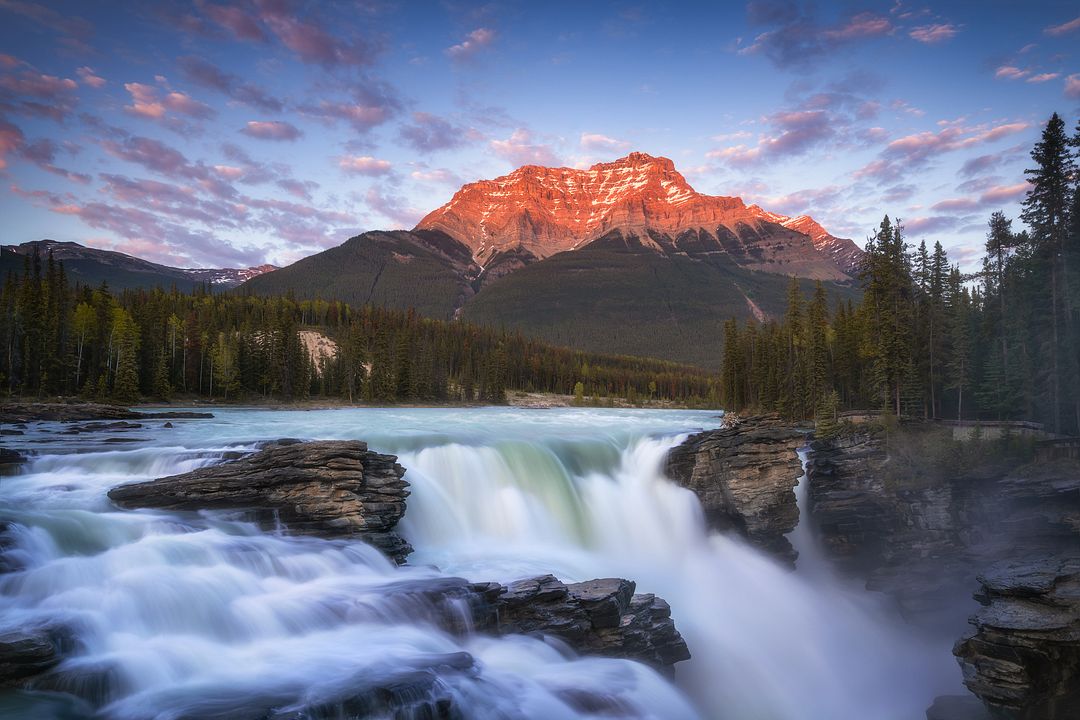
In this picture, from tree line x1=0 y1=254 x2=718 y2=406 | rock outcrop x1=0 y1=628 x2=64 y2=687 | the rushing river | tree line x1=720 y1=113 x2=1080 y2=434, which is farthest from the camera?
tree line x1=0 y1=254 x2=718 y2=406

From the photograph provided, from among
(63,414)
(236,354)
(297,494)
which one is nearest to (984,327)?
(297,494)

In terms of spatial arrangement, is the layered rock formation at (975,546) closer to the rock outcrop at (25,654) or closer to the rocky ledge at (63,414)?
the rock outcrop at (25,654)

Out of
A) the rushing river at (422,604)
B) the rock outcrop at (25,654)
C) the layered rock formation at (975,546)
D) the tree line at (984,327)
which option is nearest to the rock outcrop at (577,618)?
the rushing river at (422,604)

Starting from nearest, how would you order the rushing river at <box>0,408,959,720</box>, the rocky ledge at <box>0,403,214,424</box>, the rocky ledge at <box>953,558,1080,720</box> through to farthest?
the rushing river at <box>0,408,959,720</box>
the rocky ledge at <box>953,558,1080,720</box>
the rocky ledge at <box>0,403,214,424</box>

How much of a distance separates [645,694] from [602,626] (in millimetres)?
1660

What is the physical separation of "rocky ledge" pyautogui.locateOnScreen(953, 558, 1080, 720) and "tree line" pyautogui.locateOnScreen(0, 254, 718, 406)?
7599 centimetres

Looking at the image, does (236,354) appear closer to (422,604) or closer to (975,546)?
(422,604)

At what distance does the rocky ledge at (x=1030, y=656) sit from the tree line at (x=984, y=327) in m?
18.2

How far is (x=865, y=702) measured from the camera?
16406 millimetres

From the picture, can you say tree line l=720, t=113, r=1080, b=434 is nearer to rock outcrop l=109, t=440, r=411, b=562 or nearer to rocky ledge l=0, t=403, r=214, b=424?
rock outcrop l=109, t=440, r=411, b=562

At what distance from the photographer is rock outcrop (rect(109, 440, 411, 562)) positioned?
53.0 feet

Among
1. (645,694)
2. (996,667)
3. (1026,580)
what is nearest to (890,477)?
(1026,580)

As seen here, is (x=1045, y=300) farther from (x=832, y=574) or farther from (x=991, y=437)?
(x=832, y=574)

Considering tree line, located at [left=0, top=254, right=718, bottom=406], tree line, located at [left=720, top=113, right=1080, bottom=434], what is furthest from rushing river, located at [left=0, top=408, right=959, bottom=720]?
tree line, located at [left=0, top=254, right=718, bottom=406]
